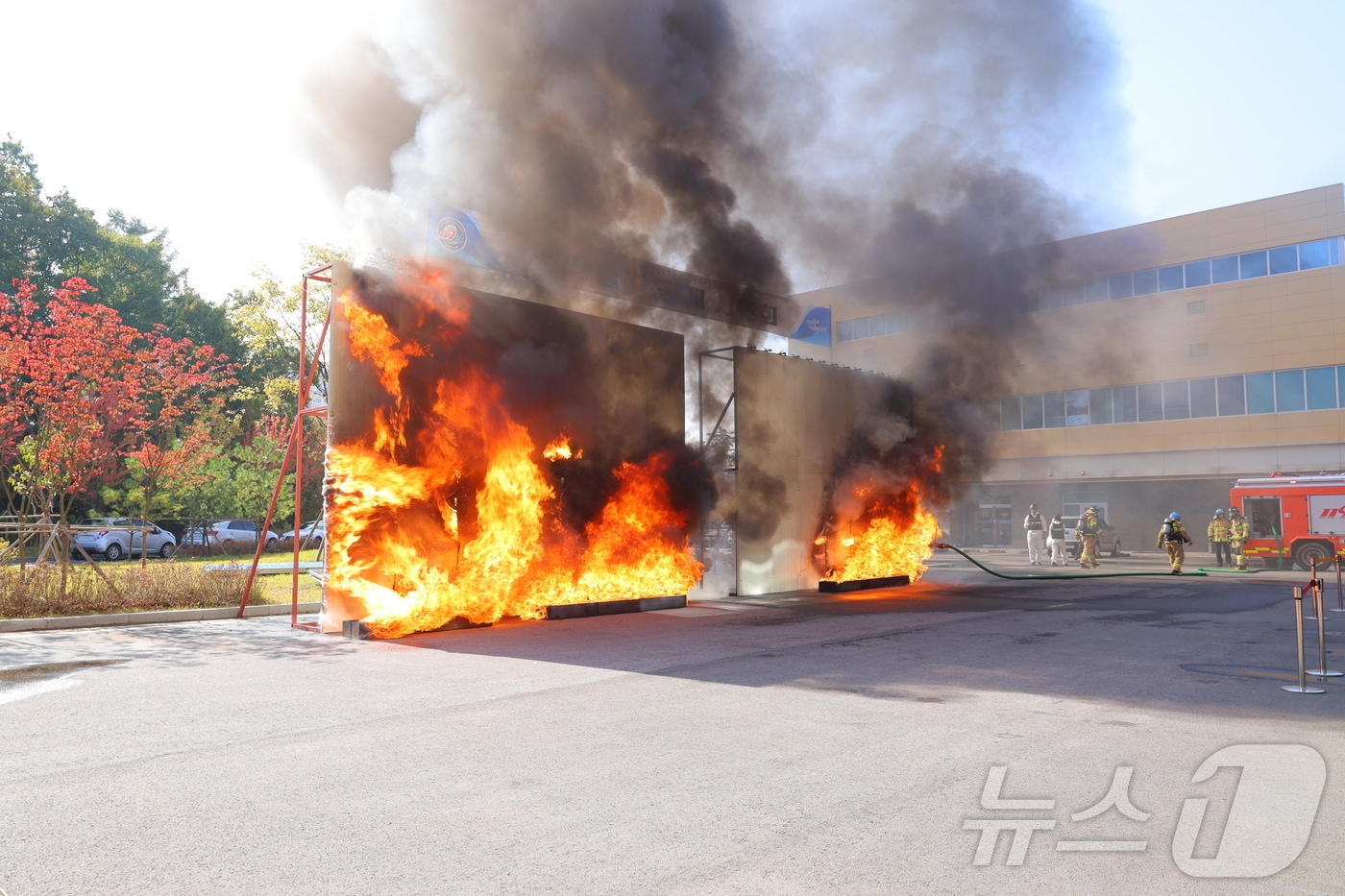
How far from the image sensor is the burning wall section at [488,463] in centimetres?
1198

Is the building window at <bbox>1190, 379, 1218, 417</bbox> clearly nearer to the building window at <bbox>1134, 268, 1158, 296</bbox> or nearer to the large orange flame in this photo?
the building window at <bbox>1134, 268, 1158, 296</bbox>

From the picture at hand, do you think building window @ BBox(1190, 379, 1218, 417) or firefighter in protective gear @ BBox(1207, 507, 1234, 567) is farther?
building window @ BBox(1190, 379, 1218, 417)

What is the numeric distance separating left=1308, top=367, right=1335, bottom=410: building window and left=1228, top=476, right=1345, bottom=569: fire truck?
8.65 m

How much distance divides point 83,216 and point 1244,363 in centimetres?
5019

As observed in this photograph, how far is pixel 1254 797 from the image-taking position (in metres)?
4.52

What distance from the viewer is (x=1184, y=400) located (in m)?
35.4

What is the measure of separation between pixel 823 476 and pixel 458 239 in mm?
8809

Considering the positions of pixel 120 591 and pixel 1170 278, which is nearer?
pixel 120 591

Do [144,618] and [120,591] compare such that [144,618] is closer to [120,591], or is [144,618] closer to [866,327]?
[120,591]

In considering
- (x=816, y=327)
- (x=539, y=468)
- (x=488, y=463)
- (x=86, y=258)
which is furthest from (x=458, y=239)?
(x=86, y=258)

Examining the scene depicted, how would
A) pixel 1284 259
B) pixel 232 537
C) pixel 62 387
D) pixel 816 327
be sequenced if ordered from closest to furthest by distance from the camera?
pixel 62 387 < pixel 816 327 < pixel 1284 259 < pixel 232 537

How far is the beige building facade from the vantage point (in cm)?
3219

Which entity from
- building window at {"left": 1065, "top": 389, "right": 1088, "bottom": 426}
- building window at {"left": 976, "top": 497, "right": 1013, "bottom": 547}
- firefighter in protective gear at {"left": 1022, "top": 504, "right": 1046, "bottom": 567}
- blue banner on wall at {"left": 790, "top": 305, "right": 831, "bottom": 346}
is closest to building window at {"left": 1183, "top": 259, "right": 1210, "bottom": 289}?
building window at {"left": 1065, "top": 389, "right": 1088, "bottom": 426}

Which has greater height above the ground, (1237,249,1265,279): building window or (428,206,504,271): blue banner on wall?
(1237,249,1265,279): building window
